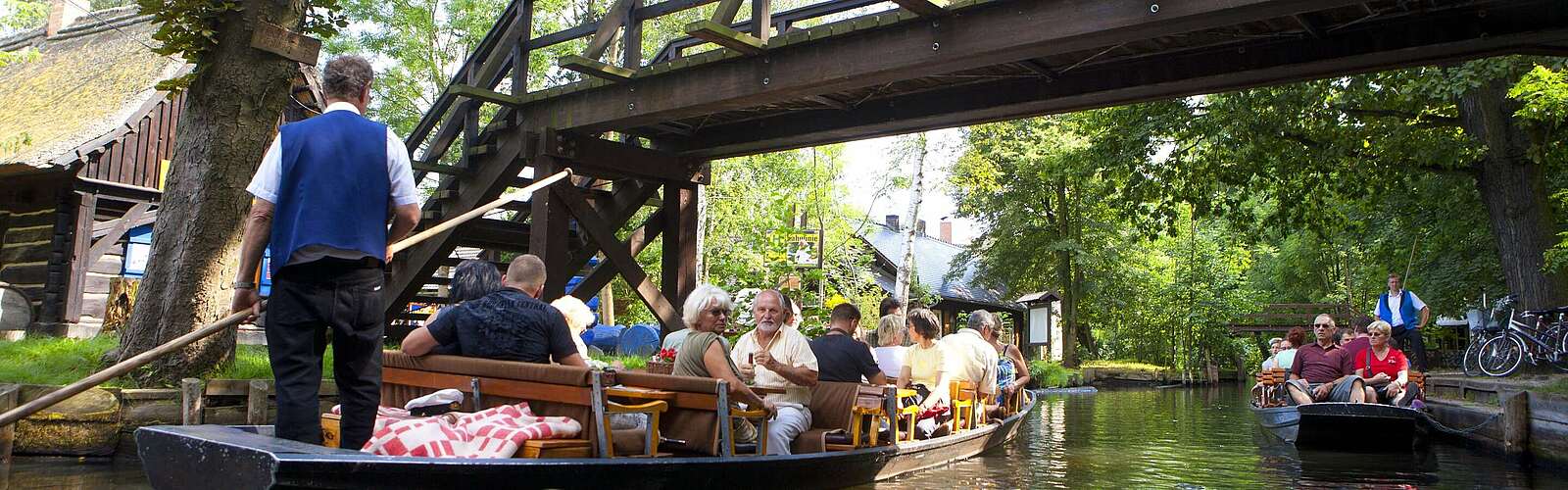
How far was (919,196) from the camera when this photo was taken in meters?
22.7

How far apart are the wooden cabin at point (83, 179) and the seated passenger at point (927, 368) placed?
8.66m

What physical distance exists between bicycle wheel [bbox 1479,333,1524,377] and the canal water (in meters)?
2.17

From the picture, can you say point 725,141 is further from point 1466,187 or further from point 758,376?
point 1466,187

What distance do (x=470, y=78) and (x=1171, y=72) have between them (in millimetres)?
6021

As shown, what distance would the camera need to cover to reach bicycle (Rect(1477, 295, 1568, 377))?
13.1 m

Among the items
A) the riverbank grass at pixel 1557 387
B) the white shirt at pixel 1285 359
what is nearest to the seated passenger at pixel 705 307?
the riverbank grass at pixel 1557 387

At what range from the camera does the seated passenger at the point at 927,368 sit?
8.85m

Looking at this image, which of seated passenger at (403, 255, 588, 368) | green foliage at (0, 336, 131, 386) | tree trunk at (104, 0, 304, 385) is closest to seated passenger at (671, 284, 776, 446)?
seated passenger at (403, 255, 588, 368)

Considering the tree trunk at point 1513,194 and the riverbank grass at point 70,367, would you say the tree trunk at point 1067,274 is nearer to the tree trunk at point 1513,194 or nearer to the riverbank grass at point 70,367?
the tree trunk at point 1513,194

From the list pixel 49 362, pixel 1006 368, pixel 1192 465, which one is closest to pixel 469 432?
pixel 49 362

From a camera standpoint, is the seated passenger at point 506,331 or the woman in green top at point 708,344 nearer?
the seated passenger at point 506,331

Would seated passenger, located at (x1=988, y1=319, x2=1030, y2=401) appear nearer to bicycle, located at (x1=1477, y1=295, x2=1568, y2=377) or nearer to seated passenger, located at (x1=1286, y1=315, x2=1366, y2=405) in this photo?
seated passenger, located at (x1=1286, y1=315, x2=1366, y2=405)

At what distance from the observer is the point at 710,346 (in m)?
6.13

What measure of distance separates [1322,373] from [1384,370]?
65 cm
